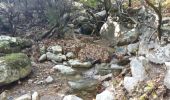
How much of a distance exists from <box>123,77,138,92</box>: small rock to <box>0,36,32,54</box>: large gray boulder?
239 inches

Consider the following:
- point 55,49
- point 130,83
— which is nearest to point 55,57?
point 55,49

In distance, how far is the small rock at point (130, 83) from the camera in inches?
302

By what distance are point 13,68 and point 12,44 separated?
3419mm

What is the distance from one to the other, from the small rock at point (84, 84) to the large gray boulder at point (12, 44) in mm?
3874

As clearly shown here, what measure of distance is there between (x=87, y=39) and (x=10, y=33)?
3734 mm

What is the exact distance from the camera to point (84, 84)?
9.45 m

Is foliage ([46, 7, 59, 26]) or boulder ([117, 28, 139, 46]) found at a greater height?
foliage ([46, 7, 59, 26])

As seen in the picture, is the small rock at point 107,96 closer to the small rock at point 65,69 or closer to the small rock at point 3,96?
the small rock at point 3,96

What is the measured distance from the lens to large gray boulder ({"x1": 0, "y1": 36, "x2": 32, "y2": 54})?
41.0 feet

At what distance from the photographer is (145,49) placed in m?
10.7

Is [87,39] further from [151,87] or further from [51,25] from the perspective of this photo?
[151,87]

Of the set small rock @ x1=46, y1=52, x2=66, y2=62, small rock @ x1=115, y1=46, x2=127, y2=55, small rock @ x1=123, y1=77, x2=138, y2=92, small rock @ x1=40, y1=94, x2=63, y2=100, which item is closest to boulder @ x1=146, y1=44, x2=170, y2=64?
small rock @ x1=123, y1=77, x2=138, y2=92

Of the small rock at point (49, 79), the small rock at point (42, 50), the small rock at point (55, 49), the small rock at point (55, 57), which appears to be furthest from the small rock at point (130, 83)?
the small rock at point (42, 50)

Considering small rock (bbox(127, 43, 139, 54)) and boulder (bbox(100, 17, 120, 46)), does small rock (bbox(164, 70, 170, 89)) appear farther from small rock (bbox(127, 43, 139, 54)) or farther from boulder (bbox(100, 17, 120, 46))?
boulder (bbox(100, 17, 120, 46))
